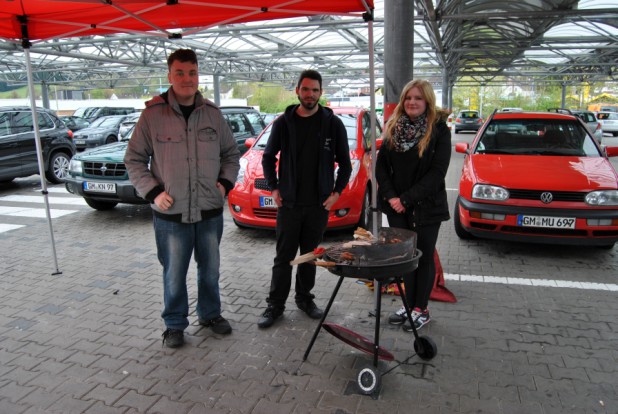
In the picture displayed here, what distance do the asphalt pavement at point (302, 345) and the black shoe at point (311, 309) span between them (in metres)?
0.08

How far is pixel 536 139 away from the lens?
6438mm

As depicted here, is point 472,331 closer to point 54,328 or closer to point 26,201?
point 54,328

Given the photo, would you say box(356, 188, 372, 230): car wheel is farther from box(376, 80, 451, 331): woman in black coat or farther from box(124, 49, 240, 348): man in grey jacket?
box(124, 49, 240, 348): man in grey jacket

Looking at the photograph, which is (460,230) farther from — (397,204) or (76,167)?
(76,167)

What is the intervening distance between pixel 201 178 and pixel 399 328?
1.96m

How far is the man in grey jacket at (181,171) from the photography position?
3.34 meters

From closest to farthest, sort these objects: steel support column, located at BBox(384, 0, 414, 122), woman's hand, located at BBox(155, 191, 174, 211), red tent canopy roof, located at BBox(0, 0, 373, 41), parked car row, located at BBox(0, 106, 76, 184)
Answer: woman's hand, located at BBox(155, 191, 174, 211) < red tent canopy roof, located at BBox(0, 0, 373, 41) < steel support column, located at BBox(384, 0, 414, 122) < parked car row, located at BBox(0, 106, 76, 184)

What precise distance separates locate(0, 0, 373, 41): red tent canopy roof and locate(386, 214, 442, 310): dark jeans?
1.74 m

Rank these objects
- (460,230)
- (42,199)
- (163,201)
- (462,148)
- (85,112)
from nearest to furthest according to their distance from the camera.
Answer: (163,201) < (460,230) < (462,148) < (42,199) < (85,112)

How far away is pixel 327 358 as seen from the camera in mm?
3328

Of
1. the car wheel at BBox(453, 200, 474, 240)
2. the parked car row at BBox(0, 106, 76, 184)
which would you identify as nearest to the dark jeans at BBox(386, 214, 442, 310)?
the car wheel at BBox(453, 200, 474, 240)

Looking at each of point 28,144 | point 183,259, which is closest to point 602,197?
point 183,259

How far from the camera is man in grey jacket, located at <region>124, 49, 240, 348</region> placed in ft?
11.0

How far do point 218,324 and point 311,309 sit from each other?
79cm
